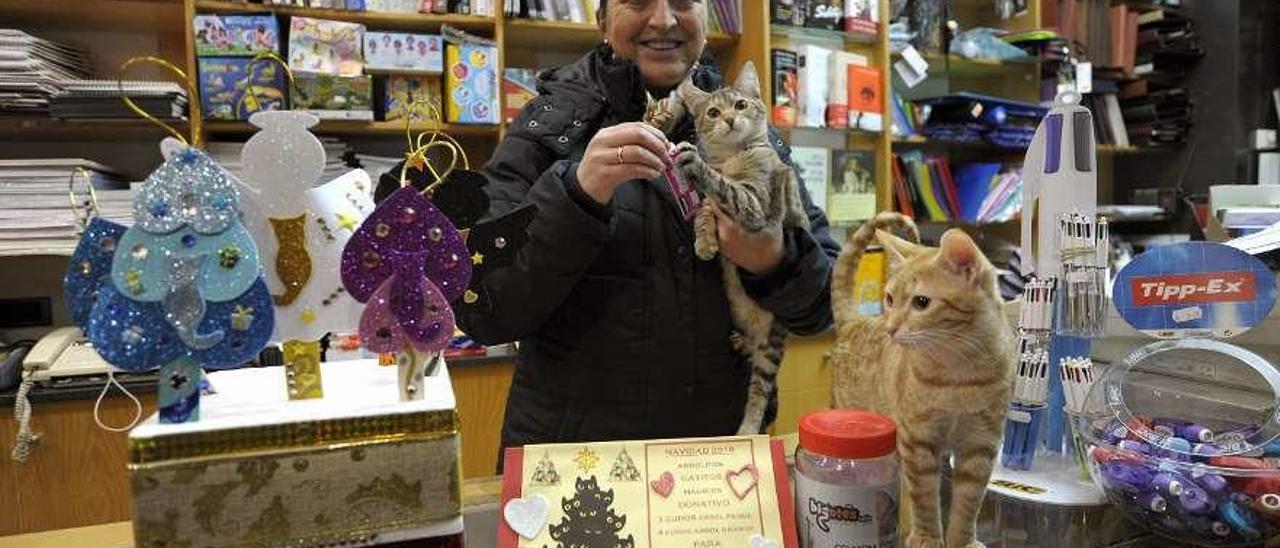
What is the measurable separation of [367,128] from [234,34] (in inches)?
16.1

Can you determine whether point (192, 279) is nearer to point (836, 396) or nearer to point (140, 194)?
point (140, 194)

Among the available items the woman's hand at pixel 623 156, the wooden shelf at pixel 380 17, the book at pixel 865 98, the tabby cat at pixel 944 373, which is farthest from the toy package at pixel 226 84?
the tabby cat at pixel 944 373

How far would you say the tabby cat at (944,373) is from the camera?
2.08ft

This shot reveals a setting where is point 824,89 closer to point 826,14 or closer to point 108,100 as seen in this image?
point 826,14

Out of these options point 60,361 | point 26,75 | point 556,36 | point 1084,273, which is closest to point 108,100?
point 26,75

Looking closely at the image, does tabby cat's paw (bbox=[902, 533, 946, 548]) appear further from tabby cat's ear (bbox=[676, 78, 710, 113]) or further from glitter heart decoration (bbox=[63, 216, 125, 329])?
glitter heart decoration (bbox=[63, 216, 125, 329])

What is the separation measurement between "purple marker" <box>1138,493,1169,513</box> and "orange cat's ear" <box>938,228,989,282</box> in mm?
363

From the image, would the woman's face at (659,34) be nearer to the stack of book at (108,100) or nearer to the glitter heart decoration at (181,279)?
the glitter heart decoration at (181,279)

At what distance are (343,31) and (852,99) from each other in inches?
64.0

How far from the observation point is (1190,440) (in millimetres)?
804

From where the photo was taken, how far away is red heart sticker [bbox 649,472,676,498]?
707mm

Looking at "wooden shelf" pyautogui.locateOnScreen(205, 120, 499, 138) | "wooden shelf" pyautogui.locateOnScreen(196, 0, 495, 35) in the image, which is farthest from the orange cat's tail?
"wooden shelf" pyautogui.locateOnScreen(196, 0, 495, 35)

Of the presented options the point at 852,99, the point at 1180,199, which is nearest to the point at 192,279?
the point at 852,99

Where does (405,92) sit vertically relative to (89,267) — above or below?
above
